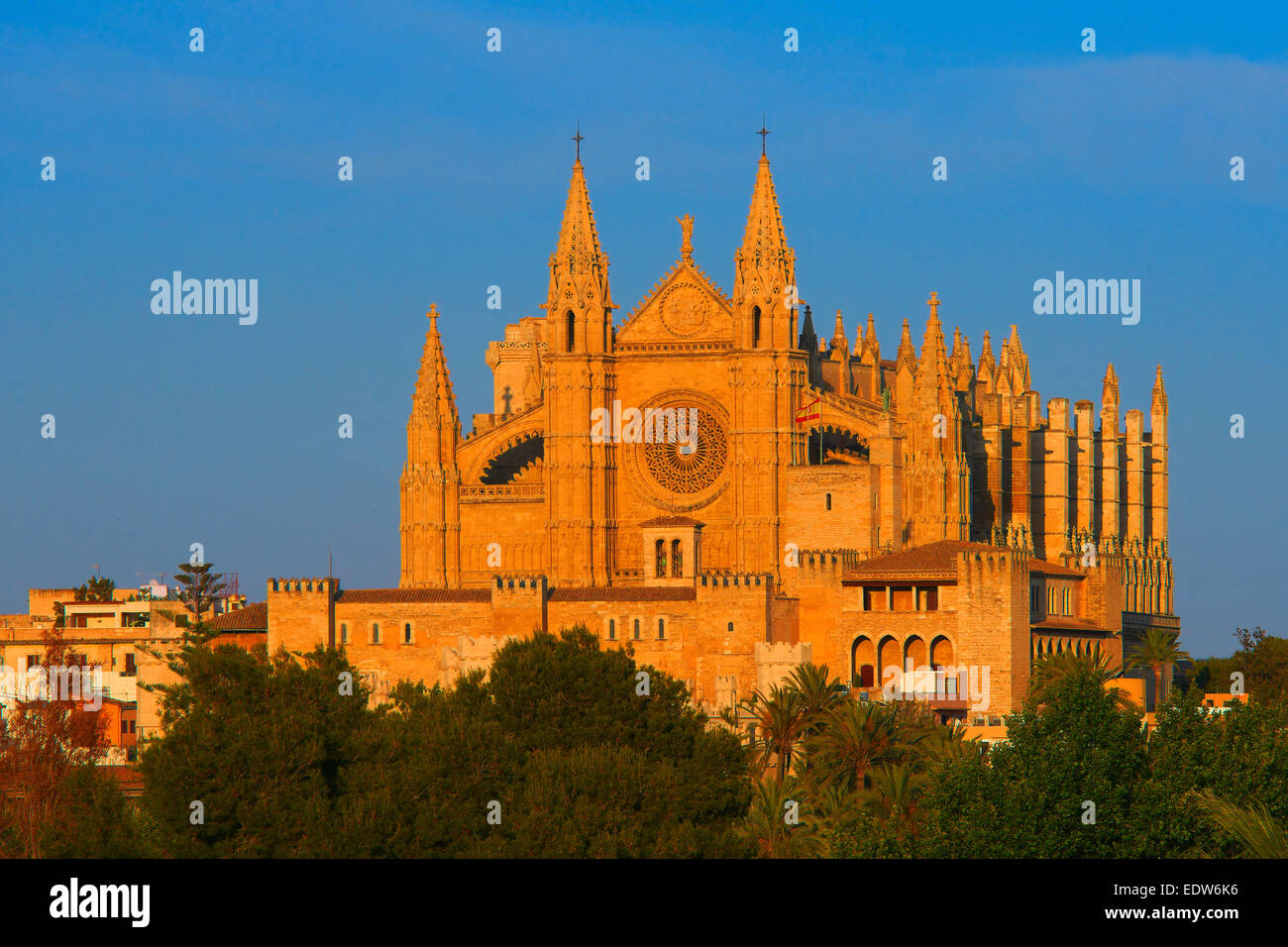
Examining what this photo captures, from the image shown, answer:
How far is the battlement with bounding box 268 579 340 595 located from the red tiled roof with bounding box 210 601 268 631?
13.2 feet

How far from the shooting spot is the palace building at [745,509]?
2854 inches

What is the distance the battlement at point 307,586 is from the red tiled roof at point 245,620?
13.2 feet

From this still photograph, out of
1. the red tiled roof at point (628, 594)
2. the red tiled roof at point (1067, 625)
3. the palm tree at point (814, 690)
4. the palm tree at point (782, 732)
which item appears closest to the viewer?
the palm tree at point (782, 732)

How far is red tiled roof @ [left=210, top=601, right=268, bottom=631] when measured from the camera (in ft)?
267

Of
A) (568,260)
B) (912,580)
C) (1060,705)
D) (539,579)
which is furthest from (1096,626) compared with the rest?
(1060,705)

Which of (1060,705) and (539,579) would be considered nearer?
(1060,705)

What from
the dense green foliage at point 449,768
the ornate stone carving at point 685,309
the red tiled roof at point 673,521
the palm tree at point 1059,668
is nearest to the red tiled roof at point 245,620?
the red tiled roof at point 673,521

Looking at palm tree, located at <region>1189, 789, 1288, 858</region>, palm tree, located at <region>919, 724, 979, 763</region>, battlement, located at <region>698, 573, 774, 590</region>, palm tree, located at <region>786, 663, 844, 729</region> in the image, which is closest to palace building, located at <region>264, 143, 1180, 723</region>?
battlement, located at <region>698, 573, 774, 590</region>

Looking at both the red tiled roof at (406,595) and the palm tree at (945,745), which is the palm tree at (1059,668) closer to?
the palm tree at (945,745)

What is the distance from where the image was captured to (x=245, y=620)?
82312 mm

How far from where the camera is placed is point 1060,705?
4947cm

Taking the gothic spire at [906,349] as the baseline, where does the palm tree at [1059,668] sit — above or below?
below

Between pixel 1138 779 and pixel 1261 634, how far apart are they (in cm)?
6302
